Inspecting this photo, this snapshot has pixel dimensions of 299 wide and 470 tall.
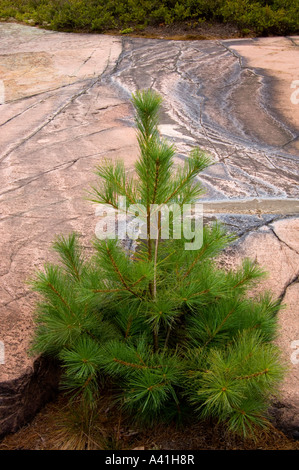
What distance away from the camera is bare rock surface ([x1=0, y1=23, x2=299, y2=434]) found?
2.62 m

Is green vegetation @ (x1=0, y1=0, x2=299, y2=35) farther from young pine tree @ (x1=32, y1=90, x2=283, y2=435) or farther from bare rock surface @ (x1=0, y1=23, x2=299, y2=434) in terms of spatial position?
young pine tree @ (x1=32, y1=90, x2=283, y2=435)

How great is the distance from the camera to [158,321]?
1.99 m

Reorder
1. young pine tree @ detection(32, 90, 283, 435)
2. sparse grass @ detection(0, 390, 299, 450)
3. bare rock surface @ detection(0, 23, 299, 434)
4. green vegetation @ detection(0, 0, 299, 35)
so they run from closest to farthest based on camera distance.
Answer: young pine tree @ detection(32, 90, 283, 435), sparse grass @ detection(0, 390, 299, 450), bare rock surface @ detection(0, 23, 299, 434), green vegetation @ detection(0, 0, 299, 35)

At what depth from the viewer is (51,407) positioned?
7.39 feet

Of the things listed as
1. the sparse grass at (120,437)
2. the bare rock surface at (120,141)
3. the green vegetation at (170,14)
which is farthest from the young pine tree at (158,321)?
the green vegetation at (170,14)

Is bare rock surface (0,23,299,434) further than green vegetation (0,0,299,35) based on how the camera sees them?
No

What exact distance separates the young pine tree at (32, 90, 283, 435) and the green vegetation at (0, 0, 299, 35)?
6251 mm

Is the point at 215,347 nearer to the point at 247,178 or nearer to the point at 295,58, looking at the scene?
the point at 247,178

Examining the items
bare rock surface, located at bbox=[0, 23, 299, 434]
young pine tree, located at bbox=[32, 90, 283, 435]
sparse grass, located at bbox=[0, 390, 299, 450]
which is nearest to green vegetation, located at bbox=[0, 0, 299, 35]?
bare rock surface, located at bbox=[0, 23, 299, 434]

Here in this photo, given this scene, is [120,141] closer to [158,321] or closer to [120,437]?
[158,321]

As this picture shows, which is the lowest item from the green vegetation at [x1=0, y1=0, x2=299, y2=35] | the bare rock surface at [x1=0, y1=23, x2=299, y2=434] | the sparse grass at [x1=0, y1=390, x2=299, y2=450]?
the sparse grass at [x1=0, y1=390, x2=299, y2=450]

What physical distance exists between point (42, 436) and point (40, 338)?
404 mm

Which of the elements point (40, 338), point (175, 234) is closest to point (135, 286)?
point (175, 234)

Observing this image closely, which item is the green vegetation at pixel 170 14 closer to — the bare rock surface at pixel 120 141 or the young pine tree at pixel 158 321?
the bare rock surface at pixel 120 141
